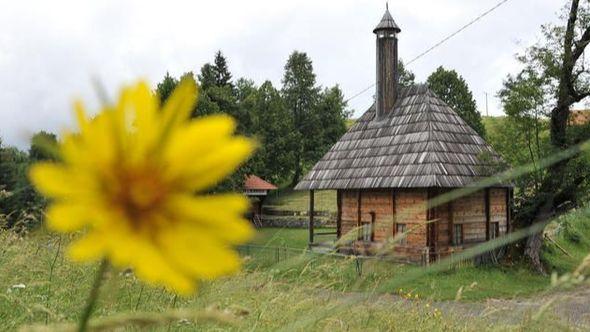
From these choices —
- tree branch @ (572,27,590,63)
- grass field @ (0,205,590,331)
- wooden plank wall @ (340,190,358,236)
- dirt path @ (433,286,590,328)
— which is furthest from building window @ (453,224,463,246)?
dirt path @ (433,286,590,328)

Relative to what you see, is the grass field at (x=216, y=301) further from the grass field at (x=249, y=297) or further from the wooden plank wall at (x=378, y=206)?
the wooden plank wall at (x=378, y=206)

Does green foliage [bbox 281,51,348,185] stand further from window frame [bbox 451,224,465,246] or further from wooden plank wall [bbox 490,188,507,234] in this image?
window frame [bbox 451,224,465,246]

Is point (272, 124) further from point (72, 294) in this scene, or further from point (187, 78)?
point (187, 78)

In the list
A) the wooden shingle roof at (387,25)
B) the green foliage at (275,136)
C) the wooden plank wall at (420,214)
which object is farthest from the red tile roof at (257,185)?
the wooden shingle roof at (387,25)

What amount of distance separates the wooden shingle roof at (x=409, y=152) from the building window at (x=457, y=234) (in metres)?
1.30

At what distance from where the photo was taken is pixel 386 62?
18.4 m

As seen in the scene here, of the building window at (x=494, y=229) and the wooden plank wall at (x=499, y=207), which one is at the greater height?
the wooden plank wall at (x=499, y=207)

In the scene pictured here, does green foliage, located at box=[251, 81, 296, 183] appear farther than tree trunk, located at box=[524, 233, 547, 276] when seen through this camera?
Yes

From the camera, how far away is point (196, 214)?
1.27ft

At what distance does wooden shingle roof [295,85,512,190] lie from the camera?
15.8m

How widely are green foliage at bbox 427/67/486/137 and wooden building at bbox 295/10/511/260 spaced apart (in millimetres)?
21465

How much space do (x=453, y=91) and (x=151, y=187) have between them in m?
41.5

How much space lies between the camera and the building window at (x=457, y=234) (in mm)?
16369

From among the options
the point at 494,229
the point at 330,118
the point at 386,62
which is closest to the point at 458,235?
the point at 494,229
